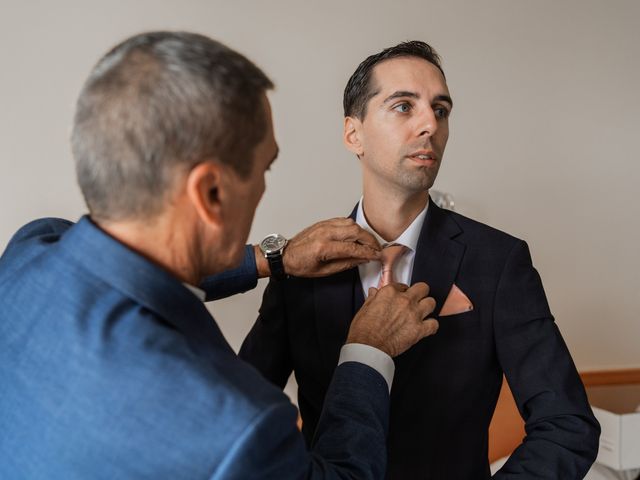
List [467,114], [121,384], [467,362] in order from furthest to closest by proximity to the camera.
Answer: [467,114]
[467,362]
[121,384]

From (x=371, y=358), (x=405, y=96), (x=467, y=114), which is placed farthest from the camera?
(x=467, y=114)

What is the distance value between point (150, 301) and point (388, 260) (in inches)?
28.6

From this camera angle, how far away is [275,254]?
1.44 meters

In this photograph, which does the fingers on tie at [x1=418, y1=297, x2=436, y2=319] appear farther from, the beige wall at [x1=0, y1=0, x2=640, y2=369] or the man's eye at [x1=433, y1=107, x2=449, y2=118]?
the beige wall at [x1=0, y1=0, x2=640, y2=369]

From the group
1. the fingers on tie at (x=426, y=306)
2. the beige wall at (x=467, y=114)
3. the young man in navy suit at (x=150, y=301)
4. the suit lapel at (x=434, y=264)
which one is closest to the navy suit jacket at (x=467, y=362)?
the suit lapel at (x=434, y=264)

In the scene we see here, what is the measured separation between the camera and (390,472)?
52.2 inches

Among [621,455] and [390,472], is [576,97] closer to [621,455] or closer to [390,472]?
[621,455]

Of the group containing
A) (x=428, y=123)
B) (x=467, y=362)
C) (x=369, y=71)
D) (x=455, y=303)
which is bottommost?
(x=467, y=362)

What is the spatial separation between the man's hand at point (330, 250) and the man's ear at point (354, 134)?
22 centimetres

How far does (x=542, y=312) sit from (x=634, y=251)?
2.15 meters

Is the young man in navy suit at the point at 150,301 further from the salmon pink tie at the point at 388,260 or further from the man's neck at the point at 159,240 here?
the salmon pink tie at the point at 388,260

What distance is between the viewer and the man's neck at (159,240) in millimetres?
810

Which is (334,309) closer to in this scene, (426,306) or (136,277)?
(426,306)

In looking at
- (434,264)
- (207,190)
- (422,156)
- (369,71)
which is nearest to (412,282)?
(434,264)
